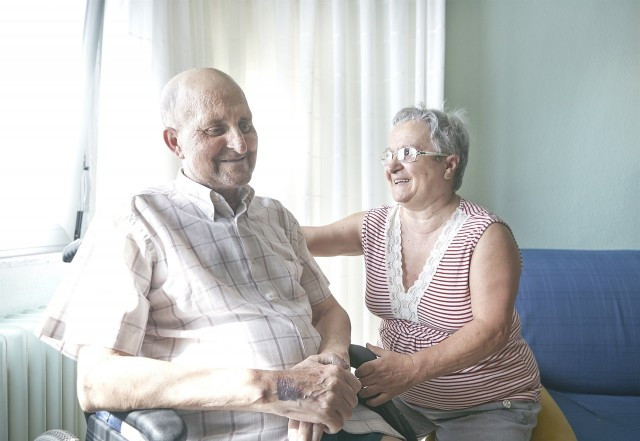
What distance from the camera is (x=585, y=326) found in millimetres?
2234

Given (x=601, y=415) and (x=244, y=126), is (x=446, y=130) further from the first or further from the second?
(x=601, y=415)

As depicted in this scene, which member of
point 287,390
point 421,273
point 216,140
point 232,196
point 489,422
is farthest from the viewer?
point 421,273

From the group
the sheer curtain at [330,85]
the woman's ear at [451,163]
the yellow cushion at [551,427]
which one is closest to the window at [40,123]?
the sheer curtain at [330,85]

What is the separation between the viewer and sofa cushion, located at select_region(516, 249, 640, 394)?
221 centimetres

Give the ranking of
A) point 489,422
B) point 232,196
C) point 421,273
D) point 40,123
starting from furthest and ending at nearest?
point 40,123 → point 421,273 → point 489,422 → point 232,196

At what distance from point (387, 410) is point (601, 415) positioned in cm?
94

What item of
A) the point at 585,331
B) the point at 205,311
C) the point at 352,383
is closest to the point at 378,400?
the point at 352,383

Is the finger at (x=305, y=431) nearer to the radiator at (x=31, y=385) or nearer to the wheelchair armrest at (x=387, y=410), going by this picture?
the wheelchair armrest at (x=387, y=410)

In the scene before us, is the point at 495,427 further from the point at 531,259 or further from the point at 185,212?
the point at 185,212

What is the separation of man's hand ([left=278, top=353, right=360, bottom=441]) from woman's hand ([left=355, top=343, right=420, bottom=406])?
196 millimetres

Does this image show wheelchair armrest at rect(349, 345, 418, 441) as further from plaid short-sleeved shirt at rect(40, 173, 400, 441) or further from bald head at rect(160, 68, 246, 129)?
bald head at rect(160, 68, 246, 129)

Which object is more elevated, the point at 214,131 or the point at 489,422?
the point at 214,131

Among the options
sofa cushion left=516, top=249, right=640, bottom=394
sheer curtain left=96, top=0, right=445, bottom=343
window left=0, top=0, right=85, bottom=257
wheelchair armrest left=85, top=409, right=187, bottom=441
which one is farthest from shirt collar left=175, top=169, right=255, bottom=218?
sofa cushion left=516, top=249, right=640, bottom=394

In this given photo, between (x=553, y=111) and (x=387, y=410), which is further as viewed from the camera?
(x=553, y=111)
